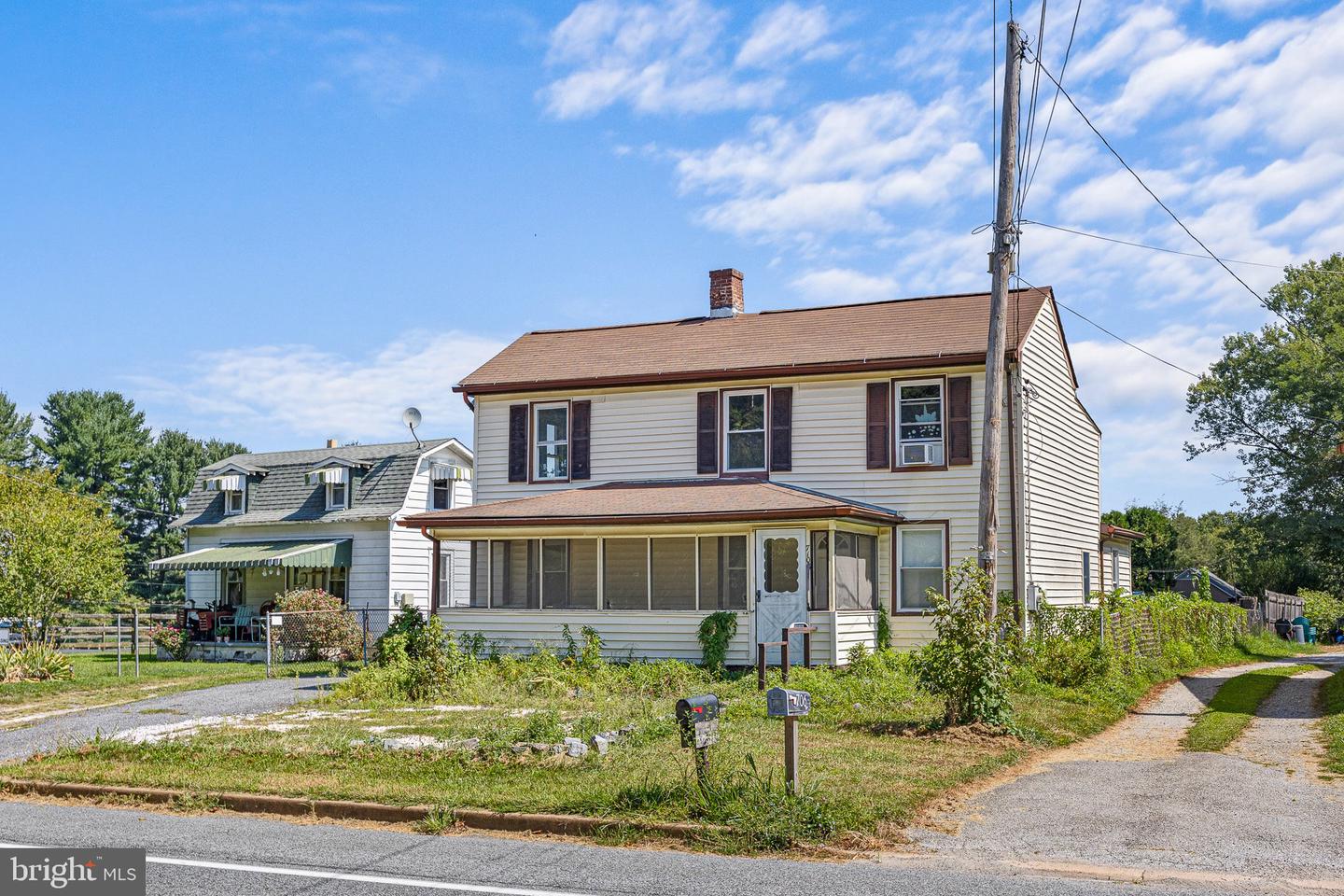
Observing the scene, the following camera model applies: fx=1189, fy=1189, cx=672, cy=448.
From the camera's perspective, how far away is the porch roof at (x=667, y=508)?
20.6m

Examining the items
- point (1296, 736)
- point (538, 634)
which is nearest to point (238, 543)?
point (538, 634)

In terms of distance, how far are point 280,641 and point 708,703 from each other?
751 inches

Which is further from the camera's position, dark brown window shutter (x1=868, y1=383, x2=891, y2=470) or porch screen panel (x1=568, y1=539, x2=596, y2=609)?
porch screen panel (x1=568, y1=539, x2=596, y2=609)

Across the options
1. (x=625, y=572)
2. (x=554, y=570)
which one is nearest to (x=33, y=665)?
(x=554, y=570)

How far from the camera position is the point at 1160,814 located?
31.6 ft

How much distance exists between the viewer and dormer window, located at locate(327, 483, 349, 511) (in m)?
33.9

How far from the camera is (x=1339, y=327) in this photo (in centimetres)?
4109

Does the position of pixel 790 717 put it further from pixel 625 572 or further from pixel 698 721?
pixel 625 572

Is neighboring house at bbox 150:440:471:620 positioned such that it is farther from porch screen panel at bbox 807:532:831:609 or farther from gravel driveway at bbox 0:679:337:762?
porch screen panel at bbox 807:532:831:609

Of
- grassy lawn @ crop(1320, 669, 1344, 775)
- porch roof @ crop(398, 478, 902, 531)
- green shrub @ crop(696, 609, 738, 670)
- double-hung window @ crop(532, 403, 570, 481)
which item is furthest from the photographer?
double-hung window @ crop(532, 403, 570, 481)

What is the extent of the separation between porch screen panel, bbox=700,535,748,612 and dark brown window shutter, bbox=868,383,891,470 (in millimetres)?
3089

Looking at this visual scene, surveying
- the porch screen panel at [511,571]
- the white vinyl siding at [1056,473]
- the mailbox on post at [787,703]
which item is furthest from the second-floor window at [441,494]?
the mailbox on post at [787,703]

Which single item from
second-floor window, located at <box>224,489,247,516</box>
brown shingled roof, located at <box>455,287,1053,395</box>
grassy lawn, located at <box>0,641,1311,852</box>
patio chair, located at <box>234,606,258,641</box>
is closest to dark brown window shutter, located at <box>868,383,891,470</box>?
brown shingled roof, located at <box>455,287,1053,395</box>

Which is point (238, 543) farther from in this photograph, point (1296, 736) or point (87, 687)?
point (1296, 736)
